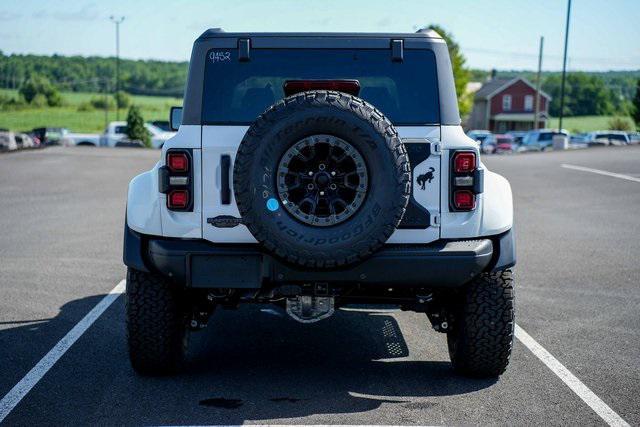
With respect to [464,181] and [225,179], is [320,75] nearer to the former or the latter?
[225,179]

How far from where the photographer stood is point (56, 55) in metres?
97.7

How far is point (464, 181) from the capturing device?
544 cm

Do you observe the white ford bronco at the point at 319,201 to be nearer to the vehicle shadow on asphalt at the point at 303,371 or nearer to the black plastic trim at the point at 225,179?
the black plastic trim at the point at 225,179

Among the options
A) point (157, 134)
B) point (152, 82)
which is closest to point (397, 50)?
point (157, 134)

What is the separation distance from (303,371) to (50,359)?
69.2 inches

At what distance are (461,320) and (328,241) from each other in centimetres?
123

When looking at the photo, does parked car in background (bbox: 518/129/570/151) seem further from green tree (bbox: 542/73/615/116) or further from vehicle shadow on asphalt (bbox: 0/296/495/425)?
green tree (bbox: 542/73/615/116)

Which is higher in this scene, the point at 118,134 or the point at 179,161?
the point at 179,161

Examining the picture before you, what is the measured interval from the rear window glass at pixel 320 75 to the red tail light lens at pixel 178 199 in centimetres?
61

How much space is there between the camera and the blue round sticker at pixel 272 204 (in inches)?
199

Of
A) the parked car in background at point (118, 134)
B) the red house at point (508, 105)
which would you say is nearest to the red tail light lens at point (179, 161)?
the parked car in background at point (118, 134)

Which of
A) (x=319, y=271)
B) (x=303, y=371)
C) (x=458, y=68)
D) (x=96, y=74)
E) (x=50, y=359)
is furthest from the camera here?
(x=96, y=74)

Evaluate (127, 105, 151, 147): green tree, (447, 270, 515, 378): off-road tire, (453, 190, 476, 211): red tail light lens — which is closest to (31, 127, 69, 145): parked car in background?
(127, 105, 151, 147): green tree

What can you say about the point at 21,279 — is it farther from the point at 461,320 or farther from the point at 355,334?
the point at 461,320
